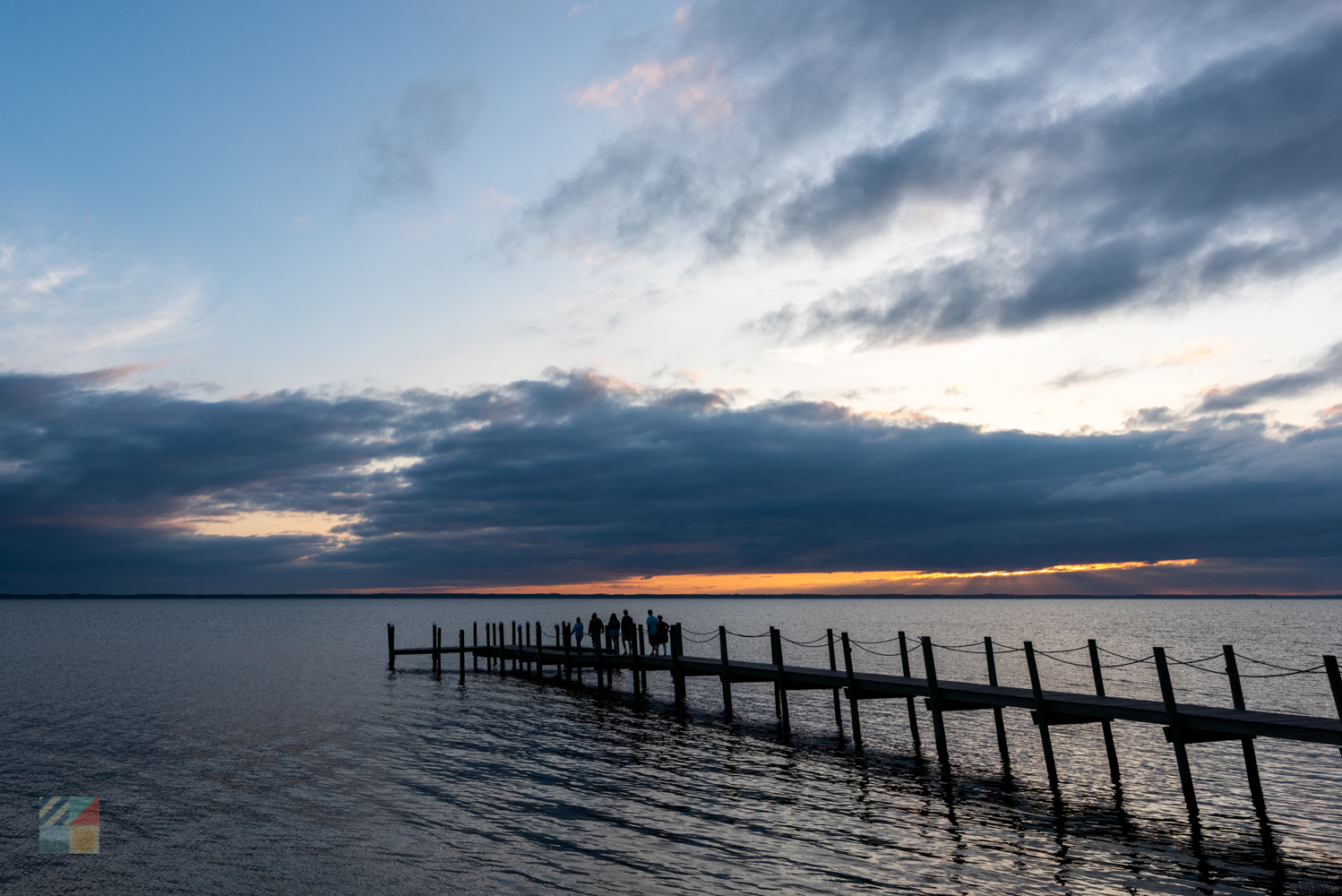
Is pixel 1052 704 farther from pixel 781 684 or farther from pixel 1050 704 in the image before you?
pixel 781 684

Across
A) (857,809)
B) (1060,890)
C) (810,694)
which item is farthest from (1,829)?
(810,694)

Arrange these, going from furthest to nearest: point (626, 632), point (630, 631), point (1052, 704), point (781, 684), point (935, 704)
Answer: point (626, 632), point (630, 631), point (781, 684), point (935, 704), point (1052, 704)

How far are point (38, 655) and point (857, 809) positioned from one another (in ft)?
259

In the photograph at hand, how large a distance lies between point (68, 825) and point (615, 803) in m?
12.1

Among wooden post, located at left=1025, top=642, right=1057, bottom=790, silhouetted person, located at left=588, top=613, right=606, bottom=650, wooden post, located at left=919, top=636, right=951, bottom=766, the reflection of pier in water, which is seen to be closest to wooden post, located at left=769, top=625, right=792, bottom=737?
the reflection of pier in water

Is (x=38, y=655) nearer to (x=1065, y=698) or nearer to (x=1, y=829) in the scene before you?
(x=1, y=829)

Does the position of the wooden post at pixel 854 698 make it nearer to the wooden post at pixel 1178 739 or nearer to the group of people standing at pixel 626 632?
the wooden post at pixel 1178 739

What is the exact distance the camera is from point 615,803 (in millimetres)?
19531

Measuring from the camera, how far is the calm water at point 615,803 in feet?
48.8

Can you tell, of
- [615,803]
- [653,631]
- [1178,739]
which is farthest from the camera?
[653,631]

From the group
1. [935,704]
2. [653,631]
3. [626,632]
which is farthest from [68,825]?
[626,632]

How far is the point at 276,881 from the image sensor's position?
1461cm

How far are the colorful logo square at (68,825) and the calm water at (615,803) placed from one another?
0.31 meters

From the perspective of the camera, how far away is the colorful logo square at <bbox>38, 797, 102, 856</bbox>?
55.5 ft
